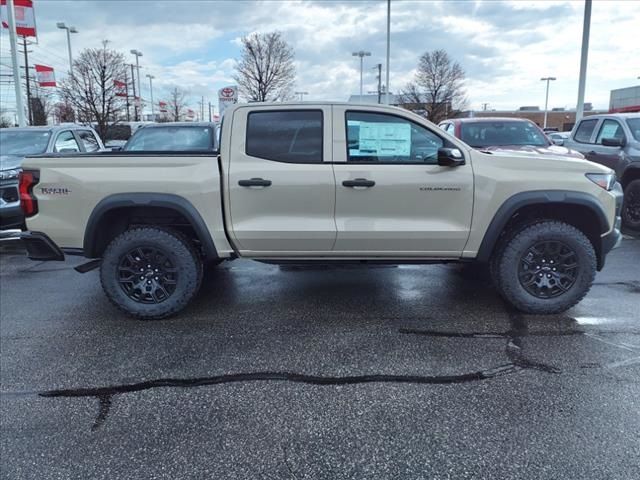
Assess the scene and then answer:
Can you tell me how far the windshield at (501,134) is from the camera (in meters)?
8.59

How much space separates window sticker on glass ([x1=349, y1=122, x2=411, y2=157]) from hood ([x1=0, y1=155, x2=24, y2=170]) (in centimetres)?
628

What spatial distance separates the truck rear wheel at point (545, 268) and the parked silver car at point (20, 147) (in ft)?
21.7

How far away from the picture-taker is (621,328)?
4199 mm

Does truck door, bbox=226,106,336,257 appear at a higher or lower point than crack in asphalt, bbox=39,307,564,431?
higher

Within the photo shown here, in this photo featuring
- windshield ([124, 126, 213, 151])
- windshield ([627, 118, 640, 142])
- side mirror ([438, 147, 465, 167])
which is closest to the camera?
side mirror ([438, 147, 465, 167])

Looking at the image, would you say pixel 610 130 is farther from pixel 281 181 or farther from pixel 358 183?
pixel 281 181

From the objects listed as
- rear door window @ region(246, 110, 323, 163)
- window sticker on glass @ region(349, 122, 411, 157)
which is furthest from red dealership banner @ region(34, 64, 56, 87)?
window sticker on glass @ region(349, 122, 411, 157)

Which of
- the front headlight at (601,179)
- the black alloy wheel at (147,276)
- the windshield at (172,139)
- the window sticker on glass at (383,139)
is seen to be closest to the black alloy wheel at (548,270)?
the front headlight at (601,179)

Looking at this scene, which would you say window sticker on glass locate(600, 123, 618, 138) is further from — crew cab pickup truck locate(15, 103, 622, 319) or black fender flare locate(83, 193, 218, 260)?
black fender flare locate(83, 193, 218, 260)

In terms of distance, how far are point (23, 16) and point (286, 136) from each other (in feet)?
50.2

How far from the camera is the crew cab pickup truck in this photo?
13.9 feet

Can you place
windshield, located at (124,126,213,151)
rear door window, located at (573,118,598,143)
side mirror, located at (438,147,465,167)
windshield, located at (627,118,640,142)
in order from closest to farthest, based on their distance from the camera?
1. side mirror, located at (438,147,465,167)
2. windshield, located at (627,118,640,142)
3. windshield, located at (124,126,213,151)
4. rear door window, located at (573,118,598,143)

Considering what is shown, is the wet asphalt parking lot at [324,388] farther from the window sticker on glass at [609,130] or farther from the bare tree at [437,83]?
the bare tree at [437,83]

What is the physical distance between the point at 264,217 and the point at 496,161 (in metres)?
2.10
